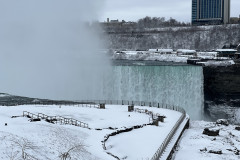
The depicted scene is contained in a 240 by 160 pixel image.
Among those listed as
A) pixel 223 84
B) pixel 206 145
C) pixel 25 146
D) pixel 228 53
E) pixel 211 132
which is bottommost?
pixel 206 145

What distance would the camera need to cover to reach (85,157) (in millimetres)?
25812

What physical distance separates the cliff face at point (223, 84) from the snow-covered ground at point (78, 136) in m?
29.8

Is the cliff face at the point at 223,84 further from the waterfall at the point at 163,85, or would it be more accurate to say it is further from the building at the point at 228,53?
the building at the point at 228,53

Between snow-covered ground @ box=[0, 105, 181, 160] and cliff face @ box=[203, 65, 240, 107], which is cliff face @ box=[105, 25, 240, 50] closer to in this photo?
cliff face @ box=[203, 65, 240, 107]

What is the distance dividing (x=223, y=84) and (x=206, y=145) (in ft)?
131

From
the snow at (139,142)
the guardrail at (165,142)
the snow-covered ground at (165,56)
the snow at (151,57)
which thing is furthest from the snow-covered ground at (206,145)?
the snow at (151,57)

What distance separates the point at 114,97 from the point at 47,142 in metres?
43.4

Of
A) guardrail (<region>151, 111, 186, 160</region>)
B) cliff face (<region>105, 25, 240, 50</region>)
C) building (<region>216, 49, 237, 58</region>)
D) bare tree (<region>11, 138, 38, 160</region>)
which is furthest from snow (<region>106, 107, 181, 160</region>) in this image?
cliff face (<region>105, 25, 240, 50</region>)

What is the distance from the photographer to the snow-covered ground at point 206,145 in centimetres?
3119

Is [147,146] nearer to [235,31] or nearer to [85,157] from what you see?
[85,157]

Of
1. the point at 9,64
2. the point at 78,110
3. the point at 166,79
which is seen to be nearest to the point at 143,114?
the point at 78,110

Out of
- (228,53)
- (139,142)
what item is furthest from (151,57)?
(139,142)

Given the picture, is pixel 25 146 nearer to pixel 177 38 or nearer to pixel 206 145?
pixel 206 145

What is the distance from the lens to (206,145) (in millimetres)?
34438
